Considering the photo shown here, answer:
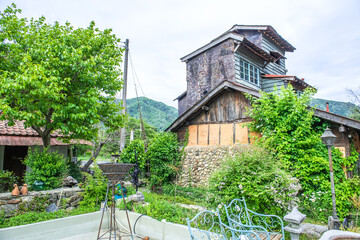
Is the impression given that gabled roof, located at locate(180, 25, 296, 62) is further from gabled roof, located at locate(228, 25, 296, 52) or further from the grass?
the grass

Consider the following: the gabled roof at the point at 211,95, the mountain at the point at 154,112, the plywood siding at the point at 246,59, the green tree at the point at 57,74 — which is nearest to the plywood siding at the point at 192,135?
the gabled roof at the point at 211,95

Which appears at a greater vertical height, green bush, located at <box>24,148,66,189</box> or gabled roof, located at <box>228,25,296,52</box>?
gabled roof, located at <box>228,25,296,52</box>

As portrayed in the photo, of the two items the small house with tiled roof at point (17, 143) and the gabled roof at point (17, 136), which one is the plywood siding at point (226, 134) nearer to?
the small house with tiled roof at point (17, 143)

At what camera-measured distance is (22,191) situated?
5.92 metres

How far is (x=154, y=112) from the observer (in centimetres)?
3878

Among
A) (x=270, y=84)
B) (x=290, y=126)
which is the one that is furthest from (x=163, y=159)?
(x=270, y=84)

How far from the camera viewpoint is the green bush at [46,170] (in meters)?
6.47

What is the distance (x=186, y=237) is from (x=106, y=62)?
641cm

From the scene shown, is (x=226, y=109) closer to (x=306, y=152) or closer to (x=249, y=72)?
(x=306, y=152)

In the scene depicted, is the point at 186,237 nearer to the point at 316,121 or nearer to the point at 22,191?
the point at 22,191

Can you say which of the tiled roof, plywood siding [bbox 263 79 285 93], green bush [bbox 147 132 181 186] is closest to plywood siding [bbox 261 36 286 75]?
plywood siding [bbox 263 79 285 93]

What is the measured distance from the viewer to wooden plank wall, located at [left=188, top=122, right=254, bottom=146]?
8859 mm

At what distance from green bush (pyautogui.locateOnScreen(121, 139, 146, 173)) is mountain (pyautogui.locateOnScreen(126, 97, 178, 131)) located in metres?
23.3

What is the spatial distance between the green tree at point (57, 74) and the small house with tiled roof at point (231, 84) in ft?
12.2
